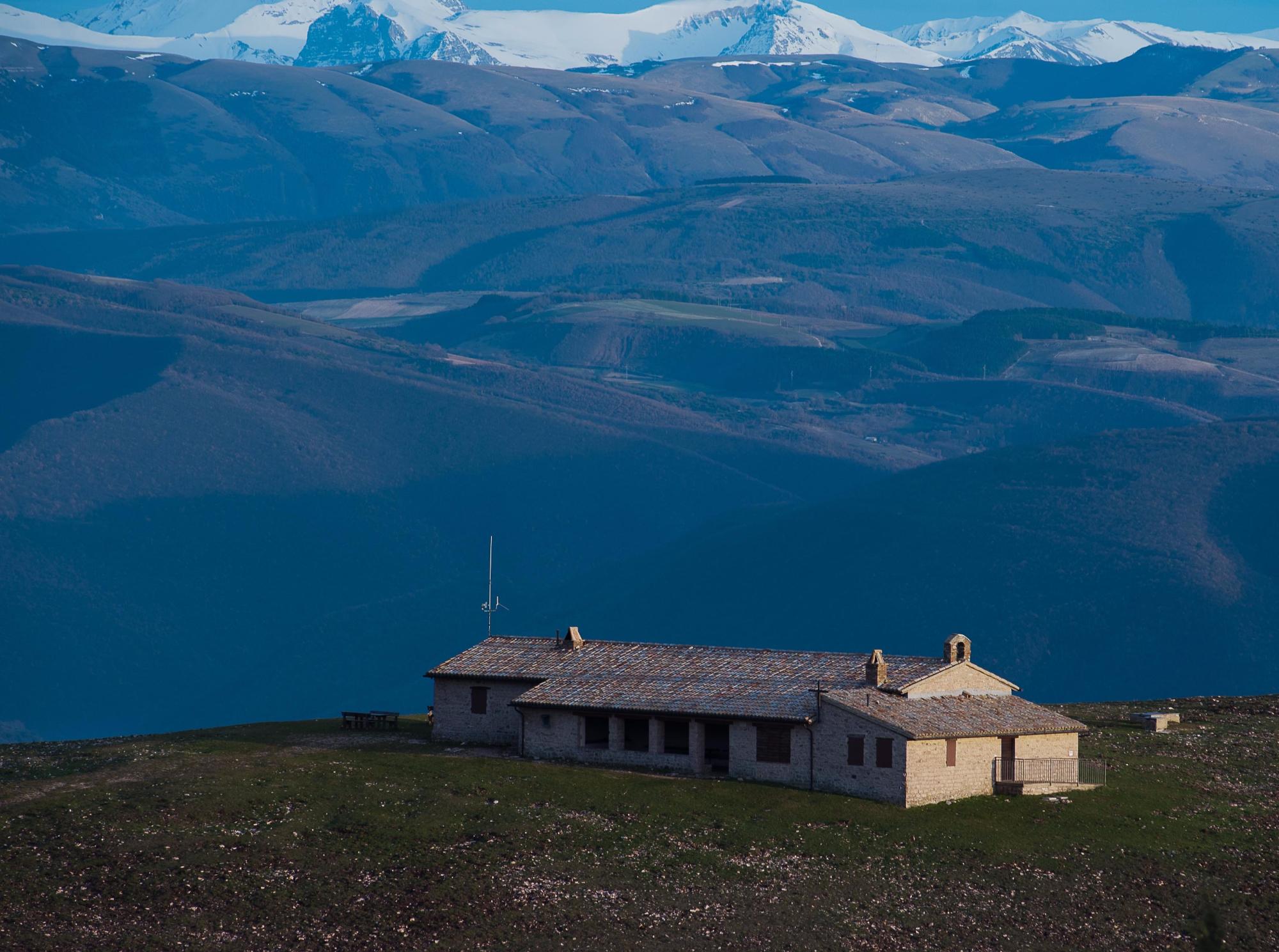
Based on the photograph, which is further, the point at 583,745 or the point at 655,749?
the point at 583,745

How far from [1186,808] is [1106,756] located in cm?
856

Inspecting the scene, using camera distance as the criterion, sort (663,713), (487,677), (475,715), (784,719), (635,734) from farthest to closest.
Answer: (475,715), (487,677), (635,734), (663,713), (784,719)

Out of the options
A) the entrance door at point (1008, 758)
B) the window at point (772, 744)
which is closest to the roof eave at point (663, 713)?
the window at point (772, 744)

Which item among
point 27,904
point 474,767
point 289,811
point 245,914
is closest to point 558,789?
point 474,767

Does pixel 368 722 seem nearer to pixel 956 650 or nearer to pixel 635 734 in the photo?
pixel 635 734

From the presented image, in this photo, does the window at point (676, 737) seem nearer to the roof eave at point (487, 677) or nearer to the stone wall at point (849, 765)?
the stone wall at point (849, 765)

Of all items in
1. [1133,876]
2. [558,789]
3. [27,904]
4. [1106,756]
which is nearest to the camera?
[27,904]

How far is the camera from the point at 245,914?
5769cm

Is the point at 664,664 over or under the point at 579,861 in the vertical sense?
over

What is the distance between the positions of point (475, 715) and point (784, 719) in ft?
49.2

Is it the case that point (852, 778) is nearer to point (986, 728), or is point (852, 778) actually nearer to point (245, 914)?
point (986, 728)

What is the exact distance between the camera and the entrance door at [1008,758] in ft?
239

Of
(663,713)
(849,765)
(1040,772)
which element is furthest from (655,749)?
(1040,772)

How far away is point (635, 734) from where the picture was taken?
76125 millimetres
